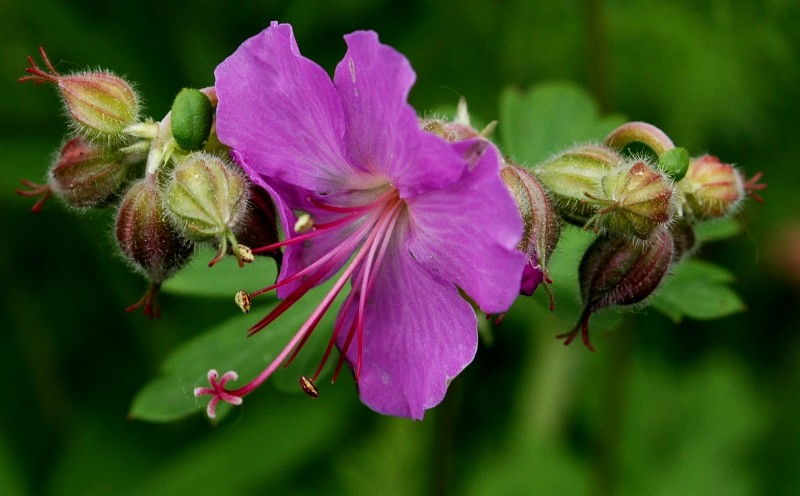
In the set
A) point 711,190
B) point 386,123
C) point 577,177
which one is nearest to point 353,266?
point 386,123

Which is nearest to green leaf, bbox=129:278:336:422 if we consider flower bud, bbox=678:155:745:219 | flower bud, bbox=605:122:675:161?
flower bud, bbox=605:122:675:161

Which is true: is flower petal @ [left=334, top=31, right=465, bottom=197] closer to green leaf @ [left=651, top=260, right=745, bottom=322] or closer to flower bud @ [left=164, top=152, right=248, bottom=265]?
flower bud @ [left=164, top=152, right=248, bottom=265]

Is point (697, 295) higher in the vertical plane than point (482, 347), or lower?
higher

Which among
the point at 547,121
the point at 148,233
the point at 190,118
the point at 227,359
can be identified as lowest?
the point at 227,359

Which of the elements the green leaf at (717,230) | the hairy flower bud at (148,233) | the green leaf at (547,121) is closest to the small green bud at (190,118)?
the hairy flower bud at (148,233)

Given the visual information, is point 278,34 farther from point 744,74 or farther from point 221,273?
point 744,74

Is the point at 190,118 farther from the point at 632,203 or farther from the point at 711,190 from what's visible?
the point at 711,190

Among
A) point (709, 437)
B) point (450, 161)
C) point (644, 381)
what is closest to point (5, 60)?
point (450, 161)
